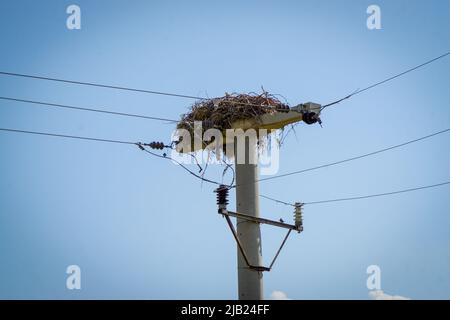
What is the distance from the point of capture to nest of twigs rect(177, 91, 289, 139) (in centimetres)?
1429

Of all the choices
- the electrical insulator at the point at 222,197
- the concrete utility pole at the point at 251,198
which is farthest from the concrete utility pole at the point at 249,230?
the electrical insulator at the point at 222,197

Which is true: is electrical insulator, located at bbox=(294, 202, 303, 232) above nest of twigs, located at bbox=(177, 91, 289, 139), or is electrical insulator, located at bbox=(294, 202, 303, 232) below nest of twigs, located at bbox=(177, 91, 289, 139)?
below

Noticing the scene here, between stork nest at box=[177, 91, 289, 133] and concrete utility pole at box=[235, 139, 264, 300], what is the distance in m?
0.50

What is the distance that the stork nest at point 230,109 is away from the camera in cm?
1429

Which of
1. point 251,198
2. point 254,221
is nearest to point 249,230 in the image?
point 254,221

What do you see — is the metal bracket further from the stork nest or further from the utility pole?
the stork nest

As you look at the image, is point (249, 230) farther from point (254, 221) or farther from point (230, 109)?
point (230, 109)

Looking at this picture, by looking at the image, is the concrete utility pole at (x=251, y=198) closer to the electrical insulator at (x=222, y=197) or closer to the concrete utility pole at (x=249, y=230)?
the concrete utility pole at (x=249, y=230)

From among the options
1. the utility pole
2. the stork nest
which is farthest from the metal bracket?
the stork nest

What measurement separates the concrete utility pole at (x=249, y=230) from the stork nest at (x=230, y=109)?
1.64ft
